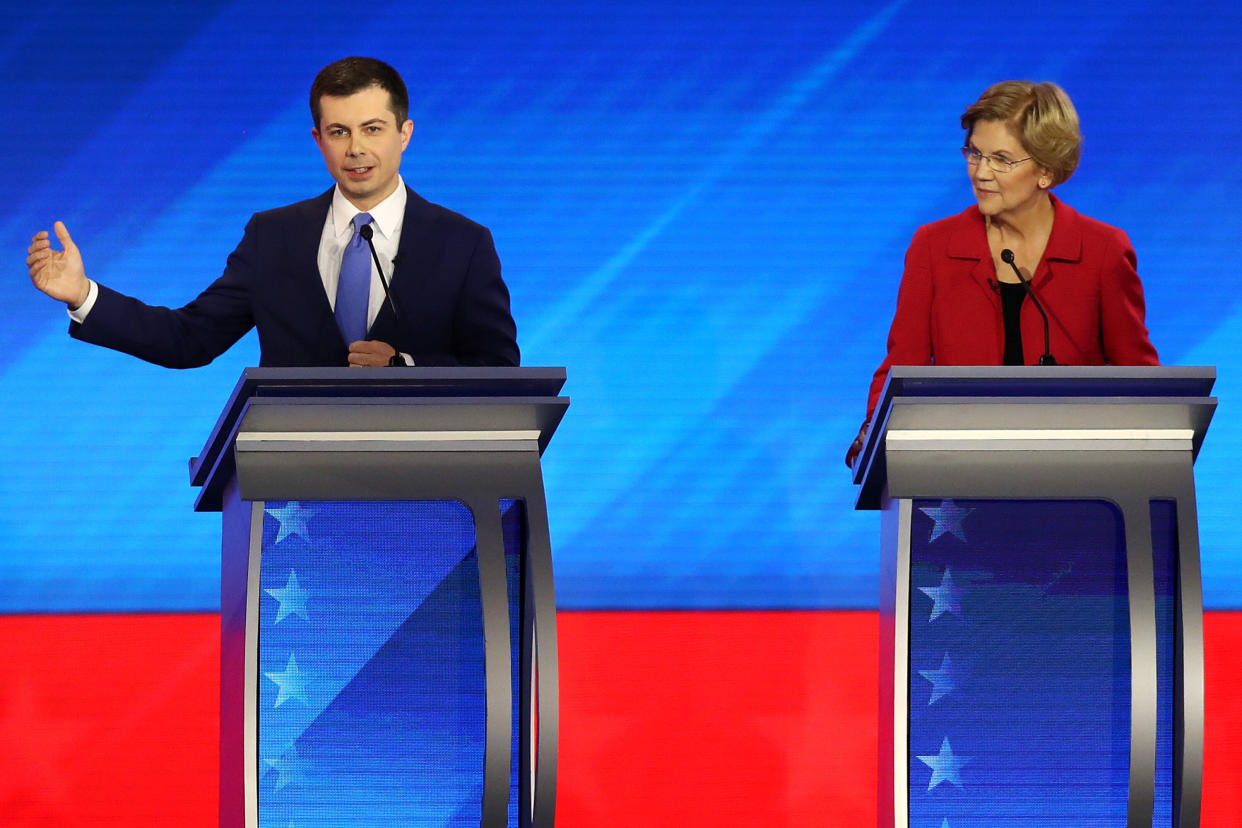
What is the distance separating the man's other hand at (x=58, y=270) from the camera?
2.52m

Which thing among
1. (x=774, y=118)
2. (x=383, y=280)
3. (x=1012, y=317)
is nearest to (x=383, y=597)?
(x=383, y=280)

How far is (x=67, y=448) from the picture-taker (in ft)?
14.2

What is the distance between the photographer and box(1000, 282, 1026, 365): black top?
2.73 metres

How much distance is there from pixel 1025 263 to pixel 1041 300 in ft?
0.22

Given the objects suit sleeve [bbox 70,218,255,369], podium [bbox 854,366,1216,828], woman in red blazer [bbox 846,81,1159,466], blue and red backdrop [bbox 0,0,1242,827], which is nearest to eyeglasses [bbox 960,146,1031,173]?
woman in red blazer [bbox 846,81,1159,466]

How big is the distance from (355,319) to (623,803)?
4.44 ft

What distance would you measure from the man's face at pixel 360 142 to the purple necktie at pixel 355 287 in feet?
0.17

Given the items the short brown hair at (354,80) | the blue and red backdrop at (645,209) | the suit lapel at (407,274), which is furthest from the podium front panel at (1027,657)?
the blue and red backdrop at (645,209)

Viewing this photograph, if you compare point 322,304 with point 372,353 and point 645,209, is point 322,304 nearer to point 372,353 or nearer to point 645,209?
point 372,353

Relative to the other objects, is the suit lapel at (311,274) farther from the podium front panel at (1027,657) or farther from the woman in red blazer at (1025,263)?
the podium front panel at (1027,657)

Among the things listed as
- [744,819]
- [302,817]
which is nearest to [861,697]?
[744,819]

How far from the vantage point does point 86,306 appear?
2580mm

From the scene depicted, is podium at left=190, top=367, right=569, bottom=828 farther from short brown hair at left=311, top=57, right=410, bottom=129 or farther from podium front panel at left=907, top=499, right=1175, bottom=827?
short brown hair at left=311, top=57, right=410, bottom=129

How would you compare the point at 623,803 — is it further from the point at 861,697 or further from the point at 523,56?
the point at 523,56
